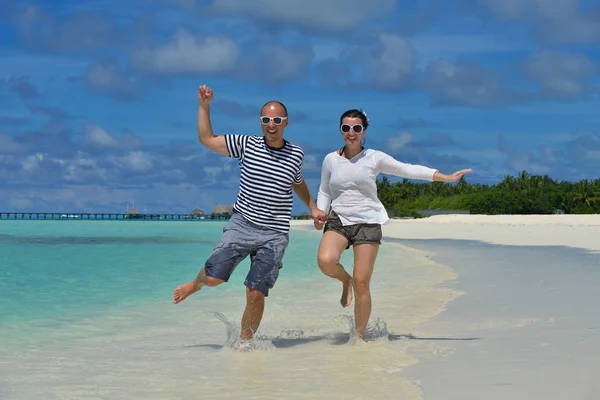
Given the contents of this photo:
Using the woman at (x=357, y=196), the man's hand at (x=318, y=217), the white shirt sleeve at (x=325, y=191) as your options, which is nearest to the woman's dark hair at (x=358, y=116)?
the woman at (x=357, y=196)

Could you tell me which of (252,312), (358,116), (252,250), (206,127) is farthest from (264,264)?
(358,116)

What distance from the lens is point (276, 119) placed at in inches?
254

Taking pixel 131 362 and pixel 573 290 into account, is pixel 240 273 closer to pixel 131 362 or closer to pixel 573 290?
A: pixel 573 290

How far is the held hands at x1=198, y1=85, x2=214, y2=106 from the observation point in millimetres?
6445

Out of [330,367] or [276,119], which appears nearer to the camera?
[330,367]

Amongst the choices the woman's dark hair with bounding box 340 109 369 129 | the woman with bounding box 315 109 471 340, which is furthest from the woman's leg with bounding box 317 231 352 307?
the woman's dark hair with bounding box 340 109 369 129

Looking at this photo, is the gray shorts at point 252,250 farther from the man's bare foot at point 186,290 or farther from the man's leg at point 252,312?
the man's bare foot at point 186,290

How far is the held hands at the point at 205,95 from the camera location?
6445 millimetres

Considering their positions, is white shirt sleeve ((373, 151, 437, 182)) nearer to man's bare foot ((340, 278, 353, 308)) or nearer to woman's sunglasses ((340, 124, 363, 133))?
woman's sunglasses ((340, 124, 363, 133))

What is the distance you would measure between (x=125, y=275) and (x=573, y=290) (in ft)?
35.1

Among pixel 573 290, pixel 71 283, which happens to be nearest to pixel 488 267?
pixel 573 290

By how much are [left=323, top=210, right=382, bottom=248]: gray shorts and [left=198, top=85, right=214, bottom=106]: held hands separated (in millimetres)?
1401

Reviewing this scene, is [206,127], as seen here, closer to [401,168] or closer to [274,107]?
[274,107]

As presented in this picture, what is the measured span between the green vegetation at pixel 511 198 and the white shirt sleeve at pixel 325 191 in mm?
96583
